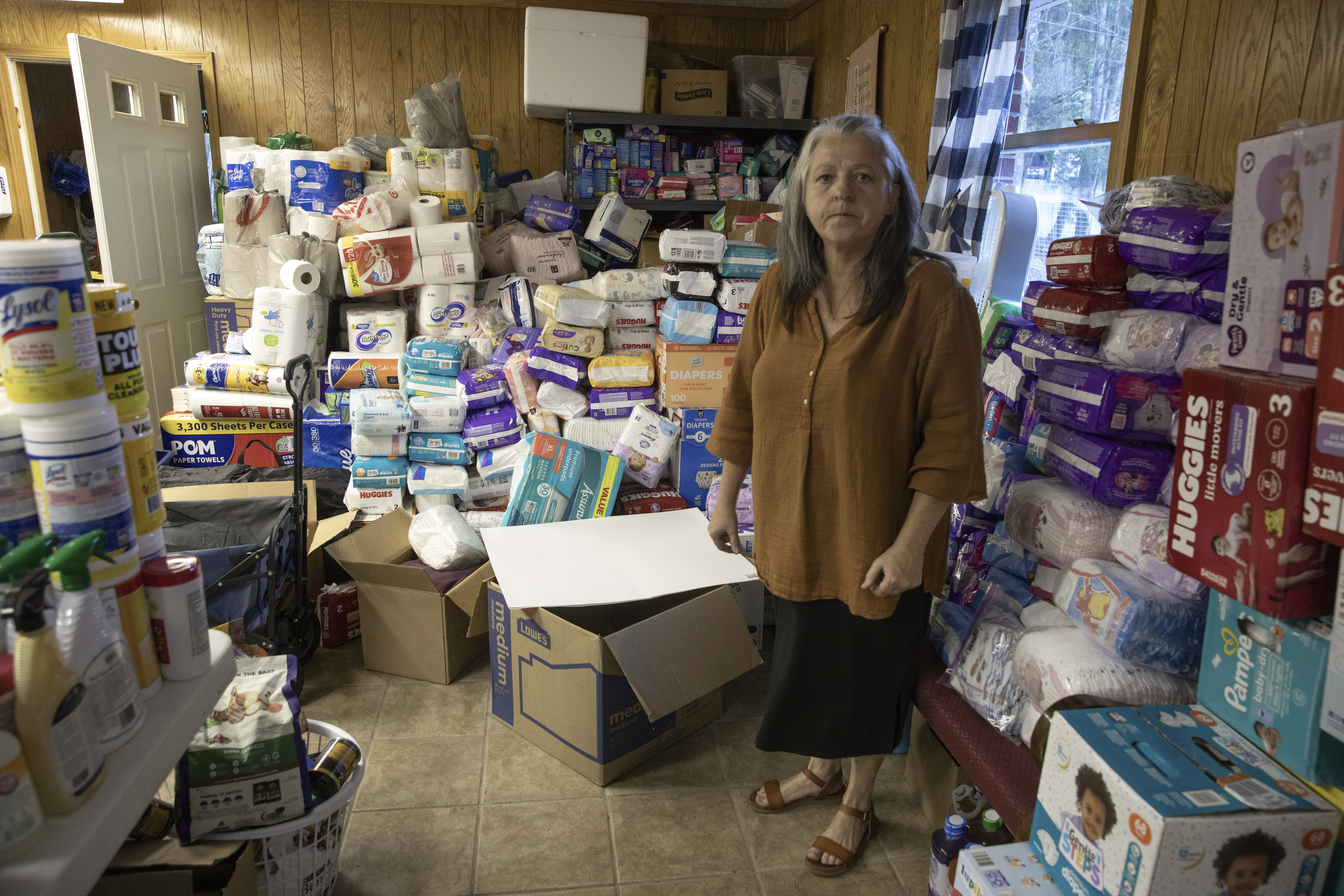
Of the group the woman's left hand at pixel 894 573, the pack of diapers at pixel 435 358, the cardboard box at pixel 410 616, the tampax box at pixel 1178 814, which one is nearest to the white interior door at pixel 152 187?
the pack of diapers at pixel 435 358

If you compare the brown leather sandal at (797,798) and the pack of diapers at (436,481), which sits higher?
the pack of diapers at (436,481)

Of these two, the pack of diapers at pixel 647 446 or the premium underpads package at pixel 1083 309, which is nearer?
the premium underpads package at pixel 1083 309

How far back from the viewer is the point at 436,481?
3307mm

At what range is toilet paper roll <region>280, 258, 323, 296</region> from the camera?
3498 mm

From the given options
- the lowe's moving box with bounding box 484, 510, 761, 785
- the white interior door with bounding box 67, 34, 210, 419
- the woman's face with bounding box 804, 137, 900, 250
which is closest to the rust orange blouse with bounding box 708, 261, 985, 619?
the woman's face with bounding box 804, 137, 900, 250

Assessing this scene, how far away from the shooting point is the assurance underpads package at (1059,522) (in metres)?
1.67

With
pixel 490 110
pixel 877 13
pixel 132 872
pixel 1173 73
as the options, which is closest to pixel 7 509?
pixel 132 872

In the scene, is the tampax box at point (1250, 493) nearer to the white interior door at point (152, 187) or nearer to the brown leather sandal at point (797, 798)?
the brown leather sandal at point (797, 798)

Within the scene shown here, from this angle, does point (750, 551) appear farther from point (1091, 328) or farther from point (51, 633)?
point (51, 633)

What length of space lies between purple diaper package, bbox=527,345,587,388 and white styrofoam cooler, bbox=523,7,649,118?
154 centimetres

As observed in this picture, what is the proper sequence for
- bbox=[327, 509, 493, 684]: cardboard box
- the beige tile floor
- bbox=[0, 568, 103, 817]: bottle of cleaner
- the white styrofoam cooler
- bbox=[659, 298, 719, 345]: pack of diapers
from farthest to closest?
the white styrofoam cooler < bbox=[659, 298, 719, 345]: pack of diapers < bbox=[327, 509, 493, 684]: cardboard box < the beige tile floor < bbox=[0, 568, 103, 817]: bottle of cleaner

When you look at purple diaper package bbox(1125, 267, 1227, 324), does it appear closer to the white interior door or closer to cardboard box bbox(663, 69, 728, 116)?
cardboard box bbox(663, 69, 728, 116)

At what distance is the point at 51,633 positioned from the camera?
33.7 inches

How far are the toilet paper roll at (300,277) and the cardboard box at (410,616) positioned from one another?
1.35m
